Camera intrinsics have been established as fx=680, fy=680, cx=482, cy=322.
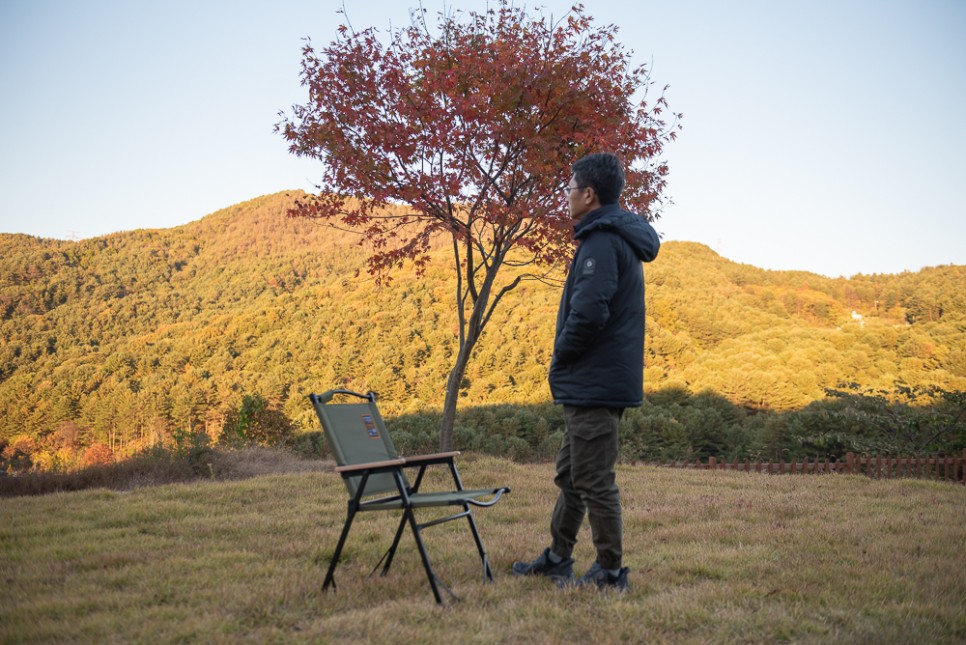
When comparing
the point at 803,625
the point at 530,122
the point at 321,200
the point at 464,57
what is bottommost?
the point at 803,625

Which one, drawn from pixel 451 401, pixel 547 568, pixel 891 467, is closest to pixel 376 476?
pixel 547 568

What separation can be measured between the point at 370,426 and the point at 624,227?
200 cm

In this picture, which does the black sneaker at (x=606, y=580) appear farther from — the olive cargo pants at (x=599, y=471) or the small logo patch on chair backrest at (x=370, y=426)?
the small logo patch on chair backrest at (x=370, y=426)

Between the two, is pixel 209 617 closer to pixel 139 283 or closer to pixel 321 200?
pixel 321 200

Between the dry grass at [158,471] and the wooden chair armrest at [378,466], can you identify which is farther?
the dry grass at [158,471]

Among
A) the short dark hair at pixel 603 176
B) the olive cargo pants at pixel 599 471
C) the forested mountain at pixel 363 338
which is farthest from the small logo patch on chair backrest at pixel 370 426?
the forested mountain at pixel 363 338

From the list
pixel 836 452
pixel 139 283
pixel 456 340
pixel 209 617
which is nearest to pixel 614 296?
pixel 209 617

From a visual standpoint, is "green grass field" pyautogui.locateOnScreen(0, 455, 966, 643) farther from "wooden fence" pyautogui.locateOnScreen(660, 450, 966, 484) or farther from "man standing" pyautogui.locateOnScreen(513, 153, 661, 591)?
"wooden fence" pyautogui.locateOnScreen(660, 450, 966, 484)

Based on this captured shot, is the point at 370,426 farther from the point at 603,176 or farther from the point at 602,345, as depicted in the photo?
the point at 603,176

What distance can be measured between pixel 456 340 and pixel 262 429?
48.8 ft

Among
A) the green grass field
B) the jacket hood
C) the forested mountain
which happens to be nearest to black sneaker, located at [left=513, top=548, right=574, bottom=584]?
the green grass field

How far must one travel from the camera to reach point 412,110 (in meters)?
8.23

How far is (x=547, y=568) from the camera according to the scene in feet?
13.2

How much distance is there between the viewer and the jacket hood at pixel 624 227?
11.9 ft
